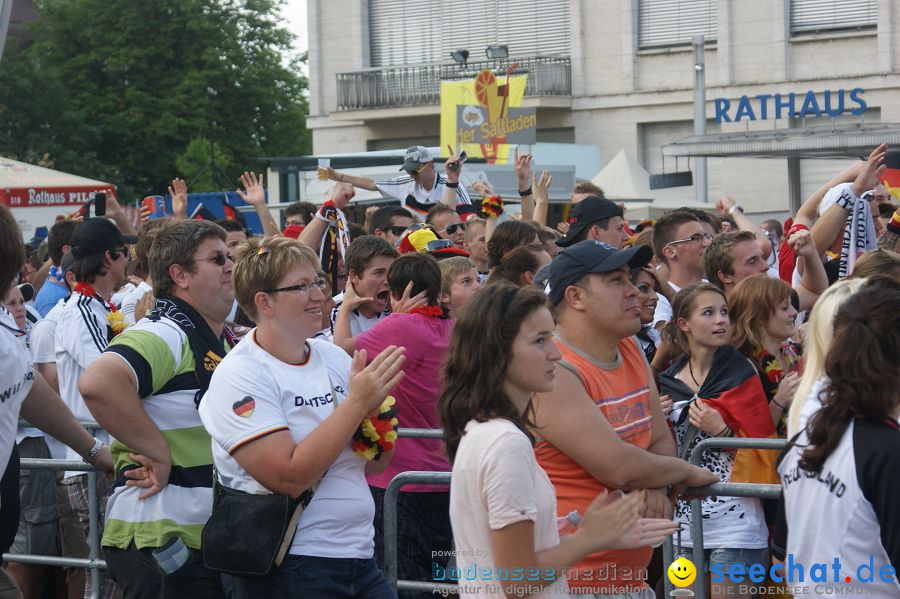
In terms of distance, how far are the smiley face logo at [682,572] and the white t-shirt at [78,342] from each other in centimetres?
303

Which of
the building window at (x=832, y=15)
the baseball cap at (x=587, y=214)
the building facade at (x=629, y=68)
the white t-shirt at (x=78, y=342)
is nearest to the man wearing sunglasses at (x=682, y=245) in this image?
the baseball cap at (x=587, y=214)

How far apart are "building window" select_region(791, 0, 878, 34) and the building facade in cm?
4

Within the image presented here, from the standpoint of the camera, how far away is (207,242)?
5.20 meters

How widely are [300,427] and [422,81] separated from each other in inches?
1476

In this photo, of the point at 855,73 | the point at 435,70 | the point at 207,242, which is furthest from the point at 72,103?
the point at 207,242

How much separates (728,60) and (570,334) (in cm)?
3331

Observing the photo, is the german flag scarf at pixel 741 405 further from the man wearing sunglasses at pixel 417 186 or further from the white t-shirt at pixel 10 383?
the man wearing sunglasses at pixel 417 186

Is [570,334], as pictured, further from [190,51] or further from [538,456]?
[190,51]

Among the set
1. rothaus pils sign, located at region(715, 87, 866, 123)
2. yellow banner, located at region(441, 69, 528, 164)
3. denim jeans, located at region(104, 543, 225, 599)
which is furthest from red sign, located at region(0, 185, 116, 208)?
denim jeans, located at region(104, 543, 225, 599)

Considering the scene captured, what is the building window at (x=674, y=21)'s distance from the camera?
1443 inches

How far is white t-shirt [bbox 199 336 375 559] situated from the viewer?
4.30 metres

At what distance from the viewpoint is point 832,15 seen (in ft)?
115

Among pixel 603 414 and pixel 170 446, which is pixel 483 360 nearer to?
pixel 603 414

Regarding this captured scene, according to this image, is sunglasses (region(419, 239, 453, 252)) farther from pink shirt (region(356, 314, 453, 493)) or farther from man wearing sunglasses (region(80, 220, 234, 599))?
man wearing sunglasses (region(80, 220, 234, 599))
